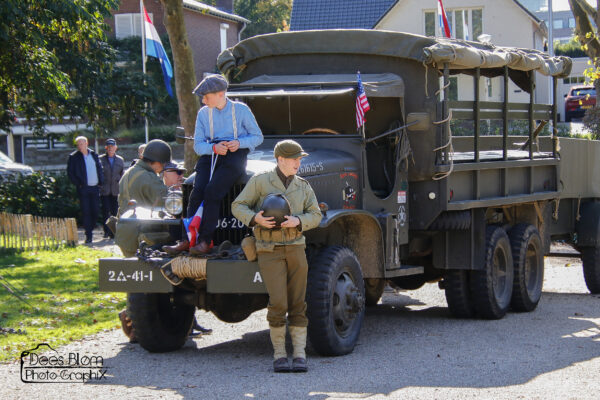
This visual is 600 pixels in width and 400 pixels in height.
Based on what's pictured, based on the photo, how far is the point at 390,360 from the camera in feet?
27.9

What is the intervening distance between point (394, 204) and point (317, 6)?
113ft

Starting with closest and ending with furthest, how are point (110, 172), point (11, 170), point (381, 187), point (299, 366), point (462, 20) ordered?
point (299, 366) < point (381, 187) < point (110, 172) < point (11, 170) < point (462, 20)

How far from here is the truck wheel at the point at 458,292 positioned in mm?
11148

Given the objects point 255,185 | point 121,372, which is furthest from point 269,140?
point 121,372

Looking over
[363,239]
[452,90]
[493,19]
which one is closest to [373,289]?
[363,239]

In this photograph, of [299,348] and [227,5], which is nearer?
[299,348]

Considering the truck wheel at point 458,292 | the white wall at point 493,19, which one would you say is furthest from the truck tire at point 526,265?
the white wall at point 493,19

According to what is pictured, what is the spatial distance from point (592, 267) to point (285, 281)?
7009 millimetres

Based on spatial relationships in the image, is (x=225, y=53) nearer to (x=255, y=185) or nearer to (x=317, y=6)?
(x=255, y=185)

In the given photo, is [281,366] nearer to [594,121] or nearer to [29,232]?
[29,232]

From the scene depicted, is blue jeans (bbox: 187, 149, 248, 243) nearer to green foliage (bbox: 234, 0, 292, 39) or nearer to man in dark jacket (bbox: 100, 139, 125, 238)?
man in dark jacket (bbox: 100, 139, 125, 238)

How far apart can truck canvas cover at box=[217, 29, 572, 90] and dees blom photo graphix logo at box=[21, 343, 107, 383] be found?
12.9 ft

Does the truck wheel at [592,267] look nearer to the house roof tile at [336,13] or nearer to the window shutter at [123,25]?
the house roof tile at [336,13]

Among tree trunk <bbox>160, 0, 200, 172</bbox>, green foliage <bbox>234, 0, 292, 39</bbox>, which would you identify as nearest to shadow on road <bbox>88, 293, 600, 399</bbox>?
tree trunk <bbox>160, 0, 200, 172</bbox>
